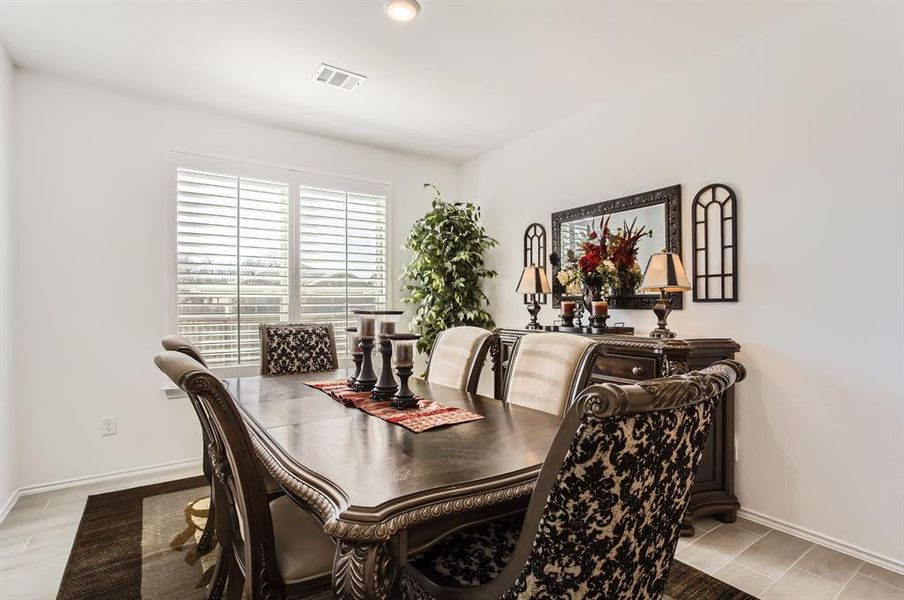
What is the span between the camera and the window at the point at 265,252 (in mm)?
3641

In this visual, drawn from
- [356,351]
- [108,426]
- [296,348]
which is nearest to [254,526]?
[356,351]

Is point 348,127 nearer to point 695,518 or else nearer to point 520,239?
point 520,239

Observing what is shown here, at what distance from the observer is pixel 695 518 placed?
2590 millimetres

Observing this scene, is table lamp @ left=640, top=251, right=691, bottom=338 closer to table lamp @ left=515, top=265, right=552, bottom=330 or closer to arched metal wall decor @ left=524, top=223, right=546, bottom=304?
table lamp @ left=515, top=265, right=552, bottom=330

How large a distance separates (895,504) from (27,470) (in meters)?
4.82

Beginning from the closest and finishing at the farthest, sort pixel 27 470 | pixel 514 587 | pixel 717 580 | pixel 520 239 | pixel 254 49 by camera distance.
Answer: pixel 514 587
pixel 717 580
pixel 254 49
pixel 27 470
pixel 520 239

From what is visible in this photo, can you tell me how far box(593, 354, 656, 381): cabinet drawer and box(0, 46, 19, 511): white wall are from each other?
11.1 feet

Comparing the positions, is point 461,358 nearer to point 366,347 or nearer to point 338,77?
point 366,347

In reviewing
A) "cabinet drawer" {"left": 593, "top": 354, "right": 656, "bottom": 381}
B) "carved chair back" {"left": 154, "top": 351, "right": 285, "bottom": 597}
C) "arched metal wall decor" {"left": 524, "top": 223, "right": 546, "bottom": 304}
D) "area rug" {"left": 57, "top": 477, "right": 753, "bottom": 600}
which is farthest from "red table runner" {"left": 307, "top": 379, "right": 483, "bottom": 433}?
"arched metal wall decor" {"left": 524, "top": 223, "right": 546, "bottom": 304}

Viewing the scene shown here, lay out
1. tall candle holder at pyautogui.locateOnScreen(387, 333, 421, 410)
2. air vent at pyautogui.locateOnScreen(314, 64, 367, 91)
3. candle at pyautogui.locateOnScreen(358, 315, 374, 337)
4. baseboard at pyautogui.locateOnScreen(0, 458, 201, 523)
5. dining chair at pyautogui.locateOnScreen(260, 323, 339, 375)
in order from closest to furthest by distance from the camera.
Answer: tall candle holder at pyautogui.locateOnScreen(387, 333, 421, 410), candle at pyautogui.locateOnScreen(358, 315, 374, 337), baseboard at pyautogui.locateOnScreen(0, 458, 201, 523), air vent at pyautogui.locateOnScreen(314, 64, 367, 91), dining chair at pyautogui.locateOnScreen(260, 323, 339, 375)

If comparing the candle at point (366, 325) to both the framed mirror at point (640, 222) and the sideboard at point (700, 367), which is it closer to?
the sideboard at point (700, 367)

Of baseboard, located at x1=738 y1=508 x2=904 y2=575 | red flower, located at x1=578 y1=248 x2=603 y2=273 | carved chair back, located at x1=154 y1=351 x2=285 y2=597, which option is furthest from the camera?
red flower, located at x1=578 y1=248 x2=603 y2=273

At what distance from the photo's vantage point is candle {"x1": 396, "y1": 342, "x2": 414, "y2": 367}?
193 centimetres

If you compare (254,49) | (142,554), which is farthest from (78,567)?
(254,49)
